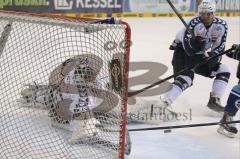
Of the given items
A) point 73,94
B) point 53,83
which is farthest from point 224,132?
point 53,83

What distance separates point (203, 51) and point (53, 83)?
33.4 inches

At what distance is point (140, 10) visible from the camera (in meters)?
5.58

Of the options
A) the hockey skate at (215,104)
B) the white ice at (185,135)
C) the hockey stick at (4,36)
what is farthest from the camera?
the hockey skate at (215,104)

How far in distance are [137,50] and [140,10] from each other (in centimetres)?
160

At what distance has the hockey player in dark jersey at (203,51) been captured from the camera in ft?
8.87

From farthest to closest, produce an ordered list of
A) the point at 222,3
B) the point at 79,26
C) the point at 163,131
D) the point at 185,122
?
the point at 222,3, the point at 185,122, the point at 163,131, the point at 79,26

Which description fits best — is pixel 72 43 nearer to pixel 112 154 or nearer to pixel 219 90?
pixel 112 154

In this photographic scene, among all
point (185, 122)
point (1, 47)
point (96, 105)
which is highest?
point (1, 47)

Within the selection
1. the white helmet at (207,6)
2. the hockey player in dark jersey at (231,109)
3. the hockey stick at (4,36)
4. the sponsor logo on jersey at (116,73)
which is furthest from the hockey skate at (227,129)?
the hockey stick at (4,36)

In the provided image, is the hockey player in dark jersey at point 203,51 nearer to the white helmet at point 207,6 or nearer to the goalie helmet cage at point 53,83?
the white helmet at point 207,6

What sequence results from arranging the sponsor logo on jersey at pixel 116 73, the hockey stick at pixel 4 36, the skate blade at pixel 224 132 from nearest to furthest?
1. the sponsor logo on jersey at pixel 116 73
2. the hockey stick at pixel 4 36
3. the skate blade at pixel 224 132

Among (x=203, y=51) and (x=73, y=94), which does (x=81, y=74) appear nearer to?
(x=73, y=94)

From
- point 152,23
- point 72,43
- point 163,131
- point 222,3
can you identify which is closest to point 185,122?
point 163,131

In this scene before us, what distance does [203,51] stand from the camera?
272 centimetres
